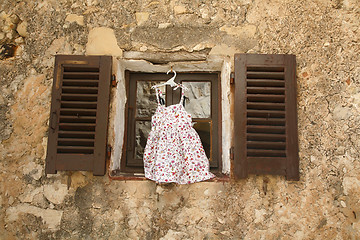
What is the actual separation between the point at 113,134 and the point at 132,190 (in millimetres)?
488

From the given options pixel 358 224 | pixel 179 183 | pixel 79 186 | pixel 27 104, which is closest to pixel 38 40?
pixel 27 104

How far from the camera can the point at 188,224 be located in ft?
7.05

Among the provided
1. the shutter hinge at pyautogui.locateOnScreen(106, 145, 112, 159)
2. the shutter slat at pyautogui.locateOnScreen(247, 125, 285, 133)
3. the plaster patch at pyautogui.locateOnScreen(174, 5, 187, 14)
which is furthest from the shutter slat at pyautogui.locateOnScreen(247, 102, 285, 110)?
the shutter hinge at pyautogui.locateOnScreen(106, 145, 112, 159)

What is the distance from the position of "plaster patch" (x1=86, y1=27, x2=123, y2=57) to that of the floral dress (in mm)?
522

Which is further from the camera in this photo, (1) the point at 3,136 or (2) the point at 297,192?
(1) the point at 3,136

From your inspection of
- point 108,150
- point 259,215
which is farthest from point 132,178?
point 259,215

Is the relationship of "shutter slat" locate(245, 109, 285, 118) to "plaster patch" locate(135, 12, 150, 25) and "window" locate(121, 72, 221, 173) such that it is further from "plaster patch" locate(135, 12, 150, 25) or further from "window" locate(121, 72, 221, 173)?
"plaster patch" locate(135, 12, 150, 25)

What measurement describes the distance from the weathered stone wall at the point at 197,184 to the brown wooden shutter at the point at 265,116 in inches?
5.4

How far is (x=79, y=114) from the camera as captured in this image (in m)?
2.20

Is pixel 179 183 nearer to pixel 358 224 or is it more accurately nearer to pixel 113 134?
pixel 113 134

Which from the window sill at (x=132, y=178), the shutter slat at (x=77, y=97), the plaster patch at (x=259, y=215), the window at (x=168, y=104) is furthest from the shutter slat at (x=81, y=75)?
the plaster patch at (x=259, y=215)

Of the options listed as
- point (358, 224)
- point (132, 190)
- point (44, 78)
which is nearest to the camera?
point (358, 224)

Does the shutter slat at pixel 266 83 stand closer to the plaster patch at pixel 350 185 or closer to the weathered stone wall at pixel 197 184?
the weathered stone wall at pixel 197 184

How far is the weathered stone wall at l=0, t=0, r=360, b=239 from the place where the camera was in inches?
83.7
